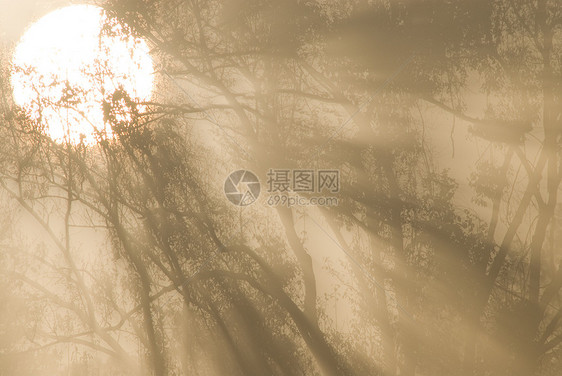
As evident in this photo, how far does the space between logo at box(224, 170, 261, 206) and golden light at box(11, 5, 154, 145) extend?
1.05 metres

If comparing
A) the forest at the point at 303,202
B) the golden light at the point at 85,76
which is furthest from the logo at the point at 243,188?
the golden light at the point at 85,76

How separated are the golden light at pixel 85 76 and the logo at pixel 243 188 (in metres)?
1.05

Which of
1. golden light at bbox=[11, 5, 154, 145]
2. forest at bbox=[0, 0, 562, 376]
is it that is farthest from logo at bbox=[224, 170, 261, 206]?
golden light at bbox=[11, 5, 154, 145]

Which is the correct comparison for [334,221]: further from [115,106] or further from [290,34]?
[115,106]

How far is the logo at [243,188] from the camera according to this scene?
4.46 m

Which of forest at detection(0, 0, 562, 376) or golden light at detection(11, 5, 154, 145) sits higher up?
golden light at detection(11, 5, 154, 145)

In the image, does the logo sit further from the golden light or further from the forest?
the golden light

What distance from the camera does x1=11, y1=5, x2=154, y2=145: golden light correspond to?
4562 mm

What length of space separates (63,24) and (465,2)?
3.50 meters

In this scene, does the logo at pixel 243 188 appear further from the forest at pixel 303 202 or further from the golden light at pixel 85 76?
the golden light at pixel 85 76

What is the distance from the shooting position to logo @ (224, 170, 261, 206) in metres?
4.46

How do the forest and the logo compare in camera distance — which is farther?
the logo

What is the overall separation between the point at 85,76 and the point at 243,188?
5.54 feet

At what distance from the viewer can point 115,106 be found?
4.56 meters
